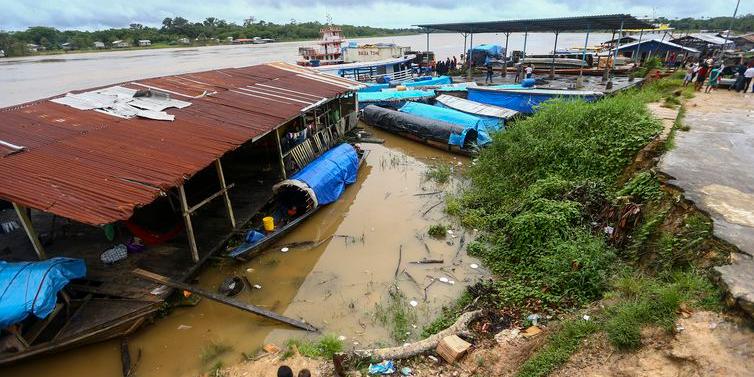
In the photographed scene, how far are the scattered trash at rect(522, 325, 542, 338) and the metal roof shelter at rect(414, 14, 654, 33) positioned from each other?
17219 mm

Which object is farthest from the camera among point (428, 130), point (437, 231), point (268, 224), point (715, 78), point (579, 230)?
point (715, 78)

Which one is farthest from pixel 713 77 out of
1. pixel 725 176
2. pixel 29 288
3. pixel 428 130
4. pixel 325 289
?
pixel 29 288

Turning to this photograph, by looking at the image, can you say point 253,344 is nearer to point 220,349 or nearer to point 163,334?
point 220,349

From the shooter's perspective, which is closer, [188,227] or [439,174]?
[188,227]

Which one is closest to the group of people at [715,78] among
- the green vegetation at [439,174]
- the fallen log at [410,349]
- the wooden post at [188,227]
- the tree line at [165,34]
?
the green vegetation at [439,174]

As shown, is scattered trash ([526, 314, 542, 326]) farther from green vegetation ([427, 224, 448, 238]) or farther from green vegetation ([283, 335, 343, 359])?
Result: green vegetation ([427, 224, 448, 238])

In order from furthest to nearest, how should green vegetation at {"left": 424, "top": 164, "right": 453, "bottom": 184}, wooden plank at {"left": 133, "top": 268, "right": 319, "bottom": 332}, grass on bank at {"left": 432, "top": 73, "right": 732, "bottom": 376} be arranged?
green vegetation at {"left": 424, "top": 164, "right": 453, "bottom": 184}, wooden plank at {"left": 133, "top": 268, "right": 319, "bottom": 332}, grass on bank at {"left": 432, "top": 73, "right": 732, "bottom": 376}

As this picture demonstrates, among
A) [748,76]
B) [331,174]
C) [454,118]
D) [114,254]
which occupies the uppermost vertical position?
[748,76]

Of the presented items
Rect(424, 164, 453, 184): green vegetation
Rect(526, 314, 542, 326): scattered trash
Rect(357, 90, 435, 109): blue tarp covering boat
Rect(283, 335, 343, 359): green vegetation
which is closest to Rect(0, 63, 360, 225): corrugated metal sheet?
Rect(283, 335, 343, 359): green vegetation

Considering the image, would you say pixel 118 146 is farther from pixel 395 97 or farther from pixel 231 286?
pixel 395 97

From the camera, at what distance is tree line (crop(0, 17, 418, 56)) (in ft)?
201

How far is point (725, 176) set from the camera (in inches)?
264

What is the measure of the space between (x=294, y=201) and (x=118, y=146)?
4267 mm

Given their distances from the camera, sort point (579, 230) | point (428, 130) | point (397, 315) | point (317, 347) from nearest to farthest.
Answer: point (317, 347)
point (397, 315)
point (579, 230)
point (428, 130)
